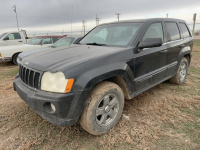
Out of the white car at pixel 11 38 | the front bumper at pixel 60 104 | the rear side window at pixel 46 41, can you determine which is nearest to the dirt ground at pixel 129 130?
the front bumper at pixel 60 104

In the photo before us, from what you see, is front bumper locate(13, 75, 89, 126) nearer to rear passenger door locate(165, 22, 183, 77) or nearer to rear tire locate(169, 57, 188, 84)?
rear passenger door locate(165, 22, 183, 77)

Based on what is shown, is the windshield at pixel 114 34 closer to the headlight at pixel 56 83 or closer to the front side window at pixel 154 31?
the front side window at pixel 154 31

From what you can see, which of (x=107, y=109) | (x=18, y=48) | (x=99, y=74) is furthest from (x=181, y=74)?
(x=18, y=48)

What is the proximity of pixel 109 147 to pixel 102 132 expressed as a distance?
10.4 inches

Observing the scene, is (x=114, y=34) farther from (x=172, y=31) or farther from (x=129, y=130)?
(x=129, y=130)

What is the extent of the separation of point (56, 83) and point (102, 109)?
31.4 inches

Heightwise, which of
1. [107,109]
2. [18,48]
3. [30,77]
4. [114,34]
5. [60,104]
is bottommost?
[107,109]

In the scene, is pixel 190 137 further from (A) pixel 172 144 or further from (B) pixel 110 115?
(B) pixel 110 115

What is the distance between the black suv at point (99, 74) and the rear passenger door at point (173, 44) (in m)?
0.02

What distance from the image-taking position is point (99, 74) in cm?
211

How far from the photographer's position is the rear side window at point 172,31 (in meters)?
3.61

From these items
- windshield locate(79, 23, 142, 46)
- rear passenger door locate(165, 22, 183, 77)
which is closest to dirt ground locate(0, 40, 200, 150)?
rear passenger door locate(165, 22, 183, 77)

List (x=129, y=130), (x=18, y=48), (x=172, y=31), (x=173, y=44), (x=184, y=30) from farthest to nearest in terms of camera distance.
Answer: (x=18, y=48) < (x=184, y=30) < (x=172, y=31) < (x=173, y=44) < (x=129, y=130)

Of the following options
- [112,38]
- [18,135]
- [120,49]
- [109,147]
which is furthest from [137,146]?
[112,38]
